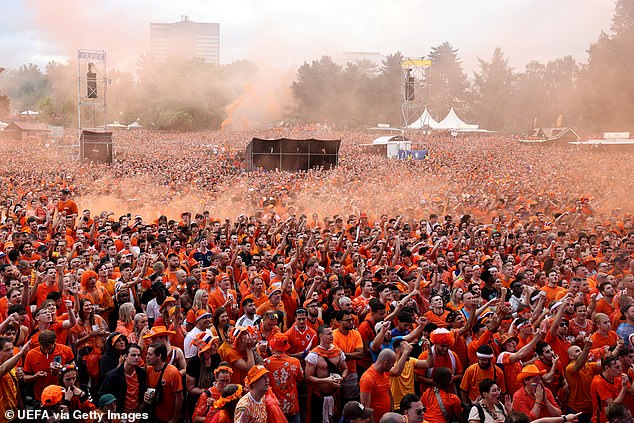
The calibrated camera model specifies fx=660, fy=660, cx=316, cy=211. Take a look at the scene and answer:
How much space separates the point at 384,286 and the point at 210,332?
1.90 m

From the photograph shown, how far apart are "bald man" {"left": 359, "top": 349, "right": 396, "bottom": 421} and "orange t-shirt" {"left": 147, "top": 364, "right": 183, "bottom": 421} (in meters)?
1.26

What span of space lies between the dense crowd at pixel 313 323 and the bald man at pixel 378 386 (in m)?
0.01

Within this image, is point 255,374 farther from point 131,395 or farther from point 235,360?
point 131,395

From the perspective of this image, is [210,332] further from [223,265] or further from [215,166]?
[215,166]

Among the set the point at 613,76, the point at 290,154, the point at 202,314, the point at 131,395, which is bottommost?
the point at 131,395

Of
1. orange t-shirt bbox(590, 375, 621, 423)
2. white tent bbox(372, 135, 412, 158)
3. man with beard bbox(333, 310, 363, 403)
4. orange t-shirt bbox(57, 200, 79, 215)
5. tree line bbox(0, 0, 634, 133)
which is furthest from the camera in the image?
tree line bbox(0, 0, 634, 133)

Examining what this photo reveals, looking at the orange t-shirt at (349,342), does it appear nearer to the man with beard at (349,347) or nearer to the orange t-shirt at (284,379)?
the man with beard at (349,347)

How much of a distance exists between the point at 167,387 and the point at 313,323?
4.78 feet

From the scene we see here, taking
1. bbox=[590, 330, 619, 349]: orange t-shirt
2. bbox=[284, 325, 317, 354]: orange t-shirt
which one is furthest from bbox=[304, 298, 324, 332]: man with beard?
bbox=[590, 330, 619, 349]: orange t-shirt

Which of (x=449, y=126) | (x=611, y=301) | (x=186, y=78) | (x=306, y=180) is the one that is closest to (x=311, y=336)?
(x=611, y=301)

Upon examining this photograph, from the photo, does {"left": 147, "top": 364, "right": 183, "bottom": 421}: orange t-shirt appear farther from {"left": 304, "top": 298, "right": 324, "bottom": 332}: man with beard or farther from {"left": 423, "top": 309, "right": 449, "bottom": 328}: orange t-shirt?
{"left": 423, "top": 309, "right": 449, "bottom": 328}: orange t-shirt

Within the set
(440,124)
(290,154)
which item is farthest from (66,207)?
(440,124)

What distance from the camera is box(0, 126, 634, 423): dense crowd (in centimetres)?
441

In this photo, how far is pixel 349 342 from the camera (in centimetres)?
513
